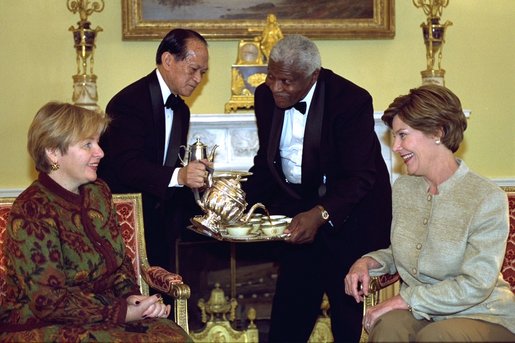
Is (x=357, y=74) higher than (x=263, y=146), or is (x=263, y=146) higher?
(x=357, y=74)

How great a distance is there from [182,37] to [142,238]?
3.37 ft

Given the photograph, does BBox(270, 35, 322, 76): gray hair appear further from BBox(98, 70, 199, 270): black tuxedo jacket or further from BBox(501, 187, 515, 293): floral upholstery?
BBox(501, 187, 515, 293): floral upholstery

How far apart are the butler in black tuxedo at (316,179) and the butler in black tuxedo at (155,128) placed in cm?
40

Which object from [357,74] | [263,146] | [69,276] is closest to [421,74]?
[357,74]

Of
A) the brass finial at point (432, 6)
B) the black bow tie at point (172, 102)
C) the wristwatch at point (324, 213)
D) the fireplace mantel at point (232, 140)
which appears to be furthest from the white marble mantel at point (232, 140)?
the wristwatch at point (324, 213)

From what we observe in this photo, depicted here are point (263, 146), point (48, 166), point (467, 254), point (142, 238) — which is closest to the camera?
point (467, 254)

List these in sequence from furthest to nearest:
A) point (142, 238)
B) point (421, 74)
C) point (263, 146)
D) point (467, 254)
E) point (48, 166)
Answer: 1. point (421, 74)
2. point (263, 146)
3. point (142, 238)
4. point (48, 166)
5. point (467, 254)

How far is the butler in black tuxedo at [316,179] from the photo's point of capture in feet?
13.8

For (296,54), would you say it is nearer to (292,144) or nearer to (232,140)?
(292,144)

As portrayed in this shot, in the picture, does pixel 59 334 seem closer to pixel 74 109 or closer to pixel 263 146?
pixel 74 109

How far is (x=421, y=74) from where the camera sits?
5688mm

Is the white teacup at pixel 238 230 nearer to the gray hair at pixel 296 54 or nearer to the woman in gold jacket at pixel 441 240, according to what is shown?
the woman in gold jacket at pixel 441 240

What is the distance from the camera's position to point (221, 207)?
3924mm

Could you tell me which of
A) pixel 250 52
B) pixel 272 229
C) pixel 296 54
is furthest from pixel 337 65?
pixel 272 229
